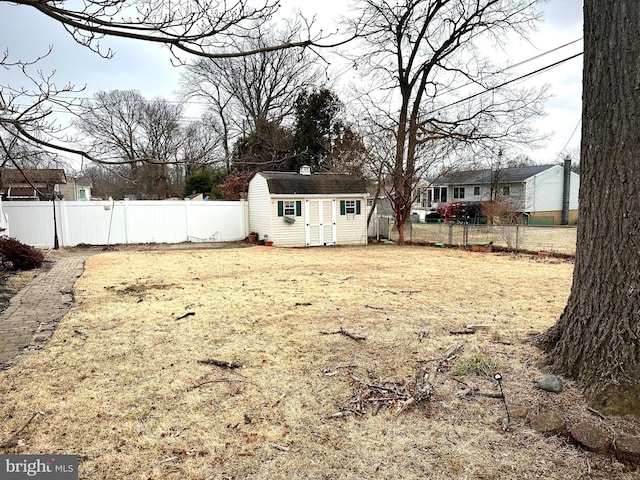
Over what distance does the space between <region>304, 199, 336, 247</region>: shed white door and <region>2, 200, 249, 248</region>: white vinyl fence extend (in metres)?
3.18

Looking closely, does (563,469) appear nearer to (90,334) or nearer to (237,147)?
(90,334)

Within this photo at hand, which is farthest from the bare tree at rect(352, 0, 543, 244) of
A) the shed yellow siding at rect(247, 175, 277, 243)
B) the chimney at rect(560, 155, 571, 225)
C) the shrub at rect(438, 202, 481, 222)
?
the chimney at rect(560, 155, 571, 225)

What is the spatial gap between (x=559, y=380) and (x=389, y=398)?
1180 millimetres

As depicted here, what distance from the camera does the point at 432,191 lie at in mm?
37688

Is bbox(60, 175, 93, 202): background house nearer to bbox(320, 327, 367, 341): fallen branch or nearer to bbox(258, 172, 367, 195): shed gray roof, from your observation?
bbox(258, 172, 367, 195): shed gray roof

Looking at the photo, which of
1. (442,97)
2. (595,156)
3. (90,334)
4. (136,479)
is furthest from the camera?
(442,97)

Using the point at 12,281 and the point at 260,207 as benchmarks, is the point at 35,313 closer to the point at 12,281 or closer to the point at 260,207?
the point at 12,281

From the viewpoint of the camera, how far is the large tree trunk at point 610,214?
238cm

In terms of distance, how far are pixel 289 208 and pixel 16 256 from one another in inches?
337

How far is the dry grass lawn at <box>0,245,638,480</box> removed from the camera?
2086 mm

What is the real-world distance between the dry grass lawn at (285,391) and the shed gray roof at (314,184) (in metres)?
8.91

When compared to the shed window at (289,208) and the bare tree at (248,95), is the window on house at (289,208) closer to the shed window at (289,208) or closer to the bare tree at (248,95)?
the shed window at (289,208)

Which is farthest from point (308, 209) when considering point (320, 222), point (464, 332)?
point (464, 332)

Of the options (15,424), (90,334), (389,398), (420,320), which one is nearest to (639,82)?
(389,398)
